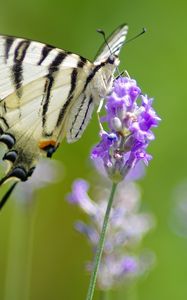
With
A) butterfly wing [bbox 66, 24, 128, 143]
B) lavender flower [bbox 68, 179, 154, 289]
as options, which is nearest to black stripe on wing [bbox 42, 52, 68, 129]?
butterfly wing [bbox 66, 24, 128, 143]

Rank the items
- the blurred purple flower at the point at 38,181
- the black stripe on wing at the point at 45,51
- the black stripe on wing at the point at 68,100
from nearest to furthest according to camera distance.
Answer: the black stripe on wing at the point at 45,51 < the black stripe on wing at the point at 68,100 < the blurred purple flower at the point at 38,181

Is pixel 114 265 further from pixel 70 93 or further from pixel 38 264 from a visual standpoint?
pixel 38 264

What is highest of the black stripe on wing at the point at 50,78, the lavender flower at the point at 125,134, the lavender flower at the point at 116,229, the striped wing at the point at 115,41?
the striped wing at the point at 115,41

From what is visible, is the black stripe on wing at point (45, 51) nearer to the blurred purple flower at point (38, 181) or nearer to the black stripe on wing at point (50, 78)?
the black stripe on wing at point (50, 78)

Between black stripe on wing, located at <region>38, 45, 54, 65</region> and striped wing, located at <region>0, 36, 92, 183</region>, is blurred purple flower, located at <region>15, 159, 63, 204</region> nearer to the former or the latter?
striped wing, located at <region>0, 36, 92, 183</region>

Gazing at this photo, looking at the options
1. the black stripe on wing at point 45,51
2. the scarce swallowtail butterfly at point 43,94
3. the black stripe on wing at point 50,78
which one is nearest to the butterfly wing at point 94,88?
the scarce swallowtail butterfly at point 43,94

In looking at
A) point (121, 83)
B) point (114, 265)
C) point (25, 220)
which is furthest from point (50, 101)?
point (25, 220)
